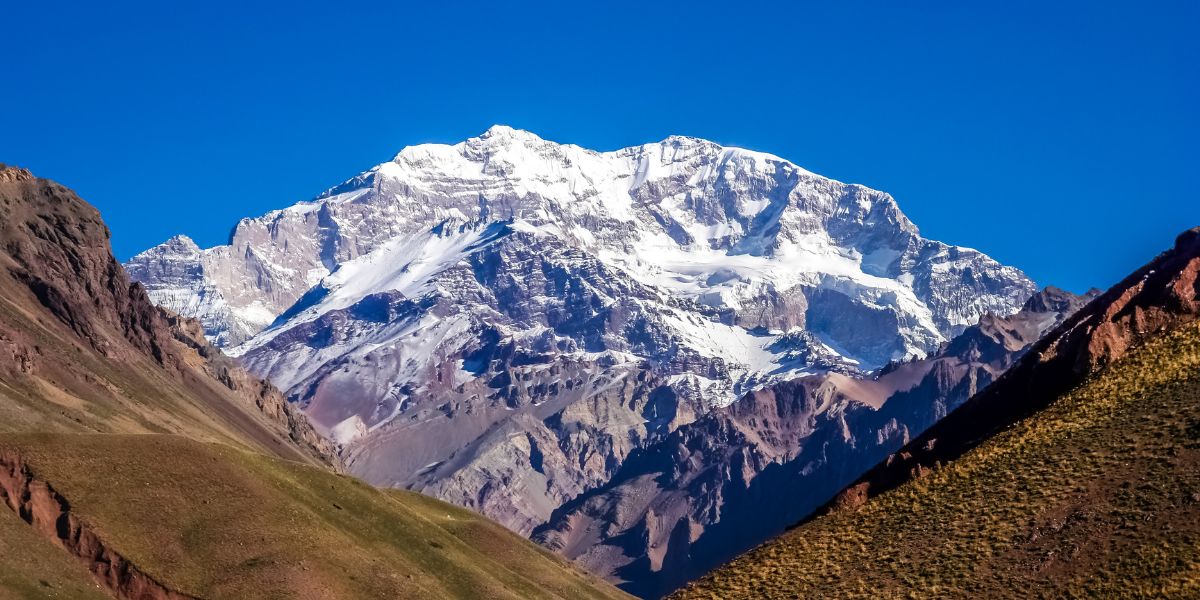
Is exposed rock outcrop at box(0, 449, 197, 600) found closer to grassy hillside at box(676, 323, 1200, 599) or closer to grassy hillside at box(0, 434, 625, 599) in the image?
grassy hillside at box(0, 434, 625, 599)

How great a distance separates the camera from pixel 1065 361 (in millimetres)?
74688

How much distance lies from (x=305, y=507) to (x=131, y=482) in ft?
61.8

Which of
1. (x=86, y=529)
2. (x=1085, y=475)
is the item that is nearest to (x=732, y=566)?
(x=1085, y=475)

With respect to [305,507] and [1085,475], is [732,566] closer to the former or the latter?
[1085,475]

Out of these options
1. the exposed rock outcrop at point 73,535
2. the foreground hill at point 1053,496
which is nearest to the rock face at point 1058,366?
the foreground hill at point 1053,496

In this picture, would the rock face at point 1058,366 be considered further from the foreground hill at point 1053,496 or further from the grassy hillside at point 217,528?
the grassy hillside at point 217,528

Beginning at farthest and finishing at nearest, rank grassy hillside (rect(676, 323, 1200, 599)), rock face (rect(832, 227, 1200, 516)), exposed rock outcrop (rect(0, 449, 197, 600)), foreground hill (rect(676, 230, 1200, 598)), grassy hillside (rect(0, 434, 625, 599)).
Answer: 1. grassy hillside (rect(0, 434, 625, 599))
2. exposed rock outcrop (rect(0, 449, 197, 600))
3. rock face (rect(832, 227, 1200, 516))
4. foreground hill (rect(676, 230, 1200, 598))
5. grassy hillside (rect(676, 323, 1200, 599))

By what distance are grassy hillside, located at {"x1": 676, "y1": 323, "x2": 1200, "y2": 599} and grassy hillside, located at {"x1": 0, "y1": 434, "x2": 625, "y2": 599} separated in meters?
81.1

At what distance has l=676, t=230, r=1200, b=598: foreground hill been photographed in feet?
187

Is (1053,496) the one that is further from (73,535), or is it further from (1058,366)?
Answer: (73,535)

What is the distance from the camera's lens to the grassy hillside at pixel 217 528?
459 ft

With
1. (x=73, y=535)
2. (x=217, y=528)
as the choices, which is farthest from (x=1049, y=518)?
(x=73, y=535)

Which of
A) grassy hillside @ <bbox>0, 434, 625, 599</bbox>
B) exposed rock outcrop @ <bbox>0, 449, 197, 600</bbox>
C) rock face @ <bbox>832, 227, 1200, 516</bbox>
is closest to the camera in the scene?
rock face @ <bbox>832, 227, 1200, 516</bbox>

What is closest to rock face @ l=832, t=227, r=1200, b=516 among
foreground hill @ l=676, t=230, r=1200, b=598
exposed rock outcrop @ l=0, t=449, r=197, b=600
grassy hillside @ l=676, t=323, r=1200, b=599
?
foreground hill @ l=676, t=230, r=1200, b=598
